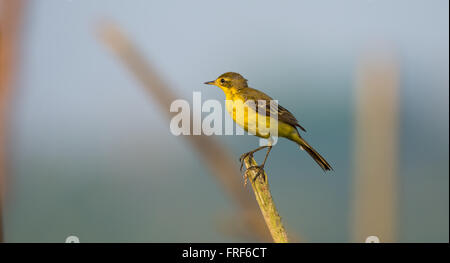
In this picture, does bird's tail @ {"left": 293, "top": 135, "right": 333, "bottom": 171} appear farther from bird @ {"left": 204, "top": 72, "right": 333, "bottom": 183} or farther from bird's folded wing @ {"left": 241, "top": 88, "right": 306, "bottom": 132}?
bird's folded wing @ {"left": 241, "top": 88, "right": 306, "bottom": 132}

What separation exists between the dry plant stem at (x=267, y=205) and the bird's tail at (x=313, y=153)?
1.60ft

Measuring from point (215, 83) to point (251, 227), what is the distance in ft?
7.44

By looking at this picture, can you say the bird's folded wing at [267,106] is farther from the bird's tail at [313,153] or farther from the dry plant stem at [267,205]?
the dry plant stem at [267,205]

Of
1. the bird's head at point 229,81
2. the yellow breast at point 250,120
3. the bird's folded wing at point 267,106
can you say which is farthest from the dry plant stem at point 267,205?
the bird's head at point 229,81

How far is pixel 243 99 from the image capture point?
3266 millimetres

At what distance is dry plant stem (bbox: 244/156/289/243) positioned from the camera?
1.86 m

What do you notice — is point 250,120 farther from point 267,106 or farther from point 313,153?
point 313,153

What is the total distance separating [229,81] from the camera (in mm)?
3439

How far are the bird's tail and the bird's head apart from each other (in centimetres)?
75

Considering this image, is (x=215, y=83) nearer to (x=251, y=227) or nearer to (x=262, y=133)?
(x=262, y=133)

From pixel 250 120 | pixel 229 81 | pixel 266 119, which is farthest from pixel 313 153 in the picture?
pixel 229 81

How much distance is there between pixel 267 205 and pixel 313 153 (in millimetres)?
1061

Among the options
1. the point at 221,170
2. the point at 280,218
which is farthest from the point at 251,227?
the point at 280,218
